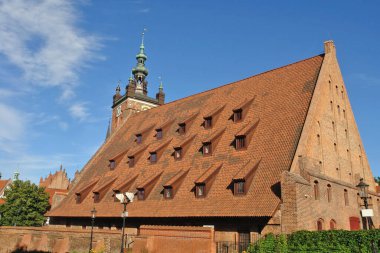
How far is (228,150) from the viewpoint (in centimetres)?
2658

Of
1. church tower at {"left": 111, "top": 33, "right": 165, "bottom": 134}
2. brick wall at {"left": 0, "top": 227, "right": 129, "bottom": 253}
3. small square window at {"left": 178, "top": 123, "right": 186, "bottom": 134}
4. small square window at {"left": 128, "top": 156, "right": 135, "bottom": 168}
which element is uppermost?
church tower at {"left": 111, "top": 33, "right": 165, "bottom": 134}

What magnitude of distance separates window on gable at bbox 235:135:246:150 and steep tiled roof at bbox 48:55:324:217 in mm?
353

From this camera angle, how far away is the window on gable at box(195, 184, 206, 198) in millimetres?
24688

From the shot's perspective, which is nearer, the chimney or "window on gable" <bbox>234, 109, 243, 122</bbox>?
the chimney

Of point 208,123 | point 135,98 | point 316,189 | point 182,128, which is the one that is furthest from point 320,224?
point 135,98

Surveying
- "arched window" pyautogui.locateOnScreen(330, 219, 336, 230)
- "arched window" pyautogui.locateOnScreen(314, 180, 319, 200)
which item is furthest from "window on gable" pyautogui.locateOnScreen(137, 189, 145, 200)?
"arched window" pyautogui.locateOnScreen(330, 219, 336, 230)

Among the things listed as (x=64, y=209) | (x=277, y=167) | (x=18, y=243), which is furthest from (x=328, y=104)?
(x=18, y=243)

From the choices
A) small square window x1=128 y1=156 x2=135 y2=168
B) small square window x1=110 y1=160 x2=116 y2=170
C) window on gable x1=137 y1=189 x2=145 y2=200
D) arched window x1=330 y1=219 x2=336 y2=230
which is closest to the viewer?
arched window x1=330 y1=219 x2=336 y2=230

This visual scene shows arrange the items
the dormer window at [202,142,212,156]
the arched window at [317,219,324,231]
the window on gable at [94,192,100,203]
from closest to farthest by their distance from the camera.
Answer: the arched window at [317,219,324,231] → the dormer window at [202,142,212,156] → the window on gable at [94,192,100,203]

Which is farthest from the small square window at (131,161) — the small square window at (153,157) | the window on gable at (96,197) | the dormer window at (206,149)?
the dormer window at (206,149)

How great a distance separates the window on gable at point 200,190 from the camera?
81.0ft

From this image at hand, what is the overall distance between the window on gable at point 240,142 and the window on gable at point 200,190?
3.77 meters

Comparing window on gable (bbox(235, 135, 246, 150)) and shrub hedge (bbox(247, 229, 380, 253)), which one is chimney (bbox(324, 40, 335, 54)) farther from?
shrub hedge (bbox(247, 229, 380, 253))

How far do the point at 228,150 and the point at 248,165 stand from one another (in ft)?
9.54
